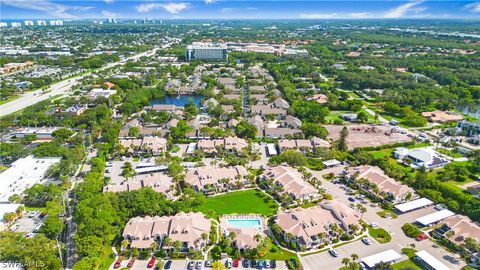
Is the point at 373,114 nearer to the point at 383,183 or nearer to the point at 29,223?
the point at 383,183

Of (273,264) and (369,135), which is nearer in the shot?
(273,264)

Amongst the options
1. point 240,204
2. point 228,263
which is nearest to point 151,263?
point 228,263

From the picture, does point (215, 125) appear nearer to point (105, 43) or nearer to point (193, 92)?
point (193, 92)

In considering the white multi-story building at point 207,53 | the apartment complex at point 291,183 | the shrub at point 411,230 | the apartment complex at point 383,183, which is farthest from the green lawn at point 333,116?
the white multi-story building at point 207,53

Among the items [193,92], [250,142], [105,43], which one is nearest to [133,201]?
[250,142]

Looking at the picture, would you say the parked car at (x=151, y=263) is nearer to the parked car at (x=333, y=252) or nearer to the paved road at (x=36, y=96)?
the parked car at (x=333, y=252)

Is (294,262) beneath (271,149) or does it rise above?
beneath
